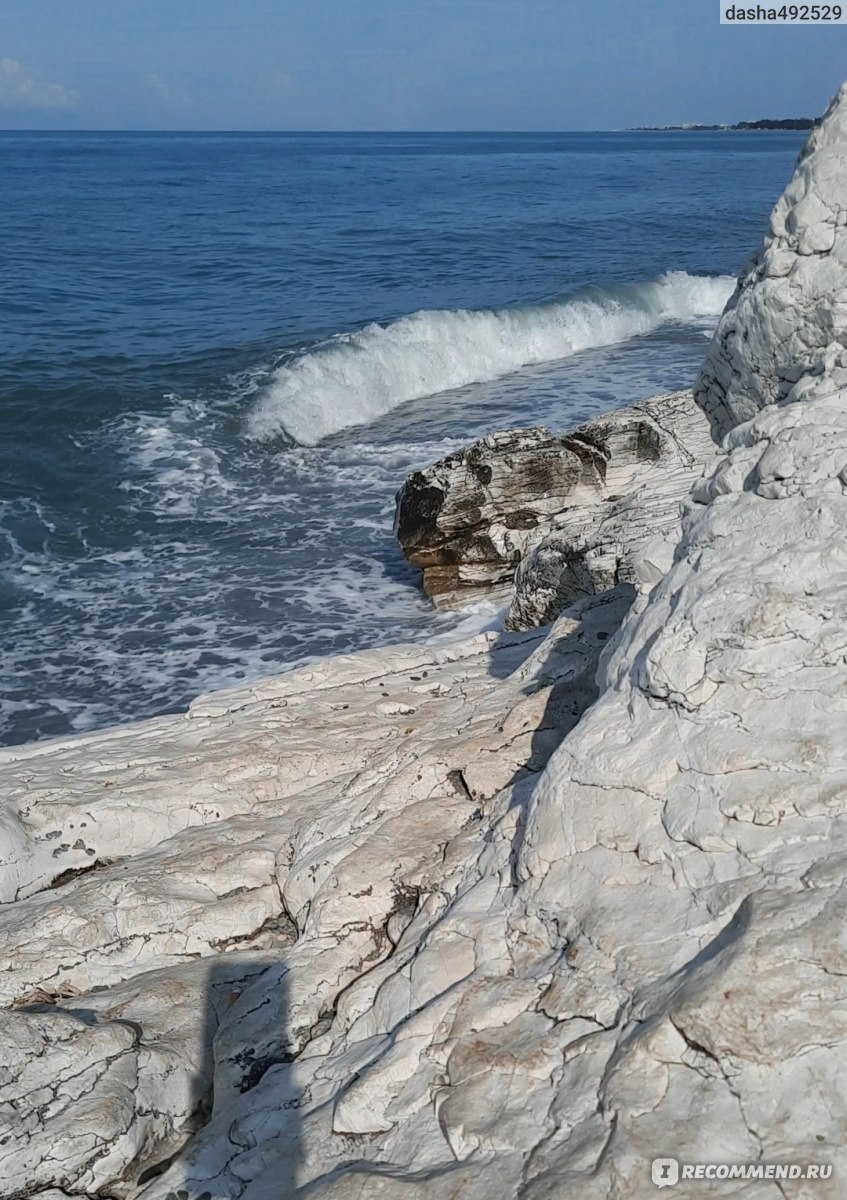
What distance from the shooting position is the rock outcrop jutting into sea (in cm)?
273

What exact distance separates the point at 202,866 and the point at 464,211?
42588mm

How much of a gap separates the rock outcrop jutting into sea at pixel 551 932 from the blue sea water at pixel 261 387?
200 inches

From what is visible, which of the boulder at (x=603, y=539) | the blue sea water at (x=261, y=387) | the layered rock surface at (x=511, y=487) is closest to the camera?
the boulder at (x=603, y=539)

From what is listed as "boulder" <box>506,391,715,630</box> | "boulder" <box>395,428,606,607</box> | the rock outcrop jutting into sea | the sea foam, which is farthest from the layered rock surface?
the sea foam

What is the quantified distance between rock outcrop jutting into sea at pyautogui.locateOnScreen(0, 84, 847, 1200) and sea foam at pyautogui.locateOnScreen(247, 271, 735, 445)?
13789mm

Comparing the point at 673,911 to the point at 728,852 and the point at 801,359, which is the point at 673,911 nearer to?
the point at 728,852

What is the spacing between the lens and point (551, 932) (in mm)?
3436

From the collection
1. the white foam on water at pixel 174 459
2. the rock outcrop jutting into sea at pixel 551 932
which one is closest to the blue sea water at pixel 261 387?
the white foam on water at pixel 174 459

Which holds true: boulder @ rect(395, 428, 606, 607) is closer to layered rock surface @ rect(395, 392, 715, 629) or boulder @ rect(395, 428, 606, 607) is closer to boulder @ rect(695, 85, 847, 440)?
layered rock surface @ rect(395, 392, 715, 629)

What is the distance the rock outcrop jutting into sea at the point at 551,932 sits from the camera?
2.73 metres

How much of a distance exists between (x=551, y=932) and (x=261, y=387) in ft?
57.3

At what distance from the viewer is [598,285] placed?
94.7 ft

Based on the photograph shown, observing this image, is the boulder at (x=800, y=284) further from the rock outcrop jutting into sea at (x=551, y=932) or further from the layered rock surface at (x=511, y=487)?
the layered rock surface at (x=511, y=487)

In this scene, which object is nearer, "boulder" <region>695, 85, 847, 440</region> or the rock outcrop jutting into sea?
the rock outcrop jutting into sea
